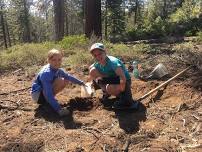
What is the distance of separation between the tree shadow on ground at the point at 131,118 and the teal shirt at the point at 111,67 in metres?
0.42

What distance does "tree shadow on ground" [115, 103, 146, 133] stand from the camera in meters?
4.13

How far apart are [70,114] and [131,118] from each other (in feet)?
2.48

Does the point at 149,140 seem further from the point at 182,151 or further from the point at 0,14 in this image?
the point at 0,14

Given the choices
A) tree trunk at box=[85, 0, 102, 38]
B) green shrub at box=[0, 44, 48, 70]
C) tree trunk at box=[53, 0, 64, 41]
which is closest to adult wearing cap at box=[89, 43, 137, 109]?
green shrub at box=[0, 44, 48, 70]

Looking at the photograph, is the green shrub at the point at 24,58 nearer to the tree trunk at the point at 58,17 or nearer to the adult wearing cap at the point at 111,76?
the adult wearing cap at the point at 111,76

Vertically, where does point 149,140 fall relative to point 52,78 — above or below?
below

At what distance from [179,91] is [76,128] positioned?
66.8 inches

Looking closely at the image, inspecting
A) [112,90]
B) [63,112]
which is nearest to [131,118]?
[112,90]

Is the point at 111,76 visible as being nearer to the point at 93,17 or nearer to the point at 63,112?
the point at 63,112

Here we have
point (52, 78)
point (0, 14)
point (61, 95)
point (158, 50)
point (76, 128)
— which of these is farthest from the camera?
point (0, 14)

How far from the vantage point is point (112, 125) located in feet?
13.9

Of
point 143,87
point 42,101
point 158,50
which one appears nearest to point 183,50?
point 158,50

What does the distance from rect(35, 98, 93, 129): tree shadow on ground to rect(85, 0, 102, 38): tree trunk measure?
5.43 metres

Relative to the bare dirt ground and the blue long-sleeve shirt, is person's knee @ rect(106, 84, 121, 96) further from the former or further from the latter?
the blue long-sleeve shirt
